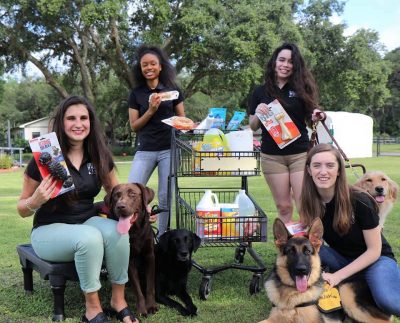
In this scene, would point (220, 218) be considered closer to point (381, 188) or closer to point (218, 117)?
point (218, 117)

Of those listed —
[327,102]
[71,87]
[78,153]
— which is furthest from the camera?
[327,102]

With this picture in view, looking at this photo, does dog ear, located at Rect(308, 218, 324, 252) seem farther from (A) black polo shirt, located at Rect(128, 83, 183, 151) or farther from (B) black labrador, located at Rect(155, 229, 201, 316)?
(A) black polo shirt, located at Rect(128, 83, 183, 151)

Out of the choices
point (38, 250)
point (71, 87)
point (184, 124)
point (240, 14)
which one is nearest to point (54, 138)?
point (38, 250)

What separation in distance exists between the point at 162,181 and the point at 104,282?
122 centimetres

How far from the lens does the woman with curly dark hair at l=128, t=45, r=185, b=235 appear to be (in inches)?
185

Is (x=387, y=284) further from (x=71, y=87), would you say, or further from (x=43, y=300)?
(x=71, y=87)

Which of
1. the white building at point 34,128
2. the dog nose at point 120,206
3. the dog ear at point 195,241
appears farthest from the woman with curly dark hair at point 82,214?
the white building at point 34,128

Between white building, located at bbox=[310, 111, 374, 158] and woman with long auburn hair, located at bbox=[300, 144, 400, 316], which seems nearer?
woman with long auburn hair, located at bbox=[300, 144, 400, 316]

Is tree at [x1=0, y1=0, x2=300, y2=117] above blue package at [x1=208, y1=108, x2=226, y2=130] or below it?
above

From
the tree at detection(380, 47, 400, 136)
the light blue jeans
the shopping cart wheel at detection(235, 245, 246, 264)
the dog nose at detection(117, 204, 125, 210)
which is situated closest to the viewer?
the light blue jeans

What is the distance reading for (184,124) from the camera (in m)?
4.14

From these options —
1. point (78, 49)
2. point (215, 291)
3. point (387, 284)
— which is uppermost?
point (78, 49)

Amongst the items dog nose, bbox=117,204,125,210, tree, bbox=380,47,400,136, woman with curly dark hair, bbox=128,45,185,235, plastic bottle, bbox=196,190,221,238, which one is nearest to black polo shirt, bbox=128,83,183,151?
Result: woman with curly dark hair, bbox=128,45,185,235

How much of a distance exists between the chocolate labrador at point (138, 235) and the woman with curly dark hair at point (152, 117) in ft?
2.85
